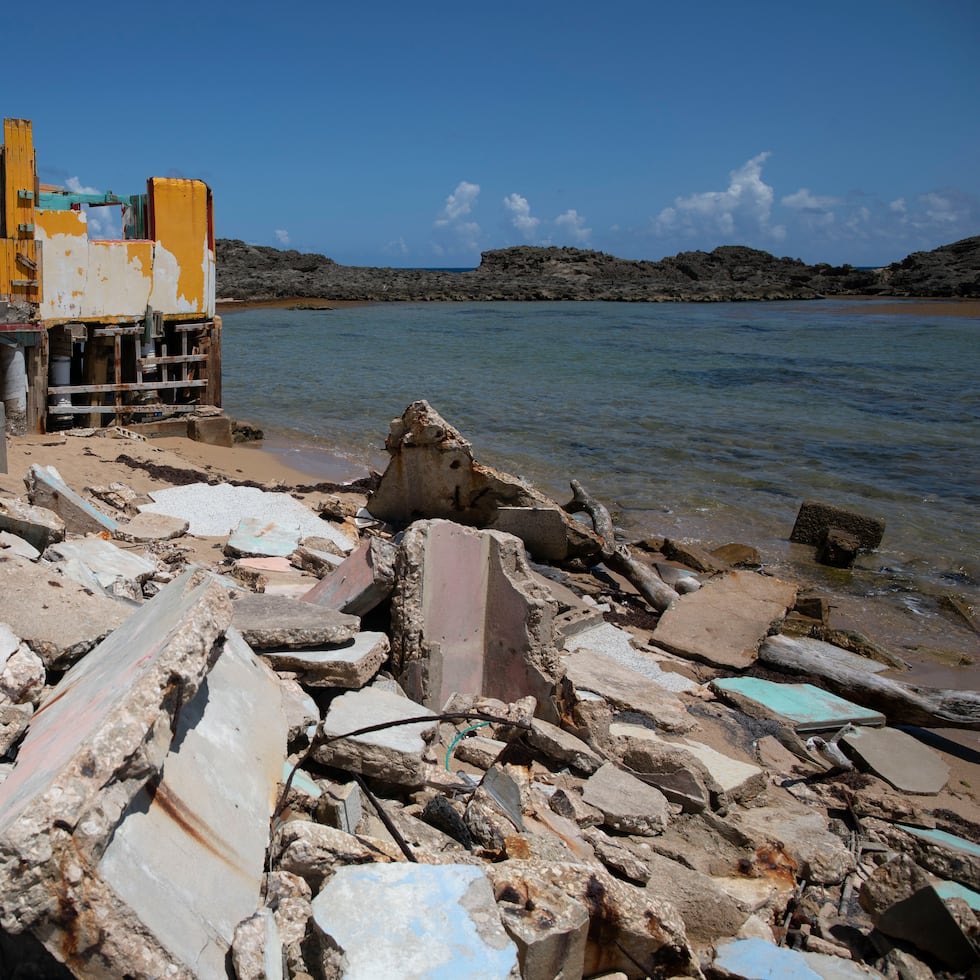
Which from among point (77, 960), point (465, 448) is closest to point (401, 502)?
point (465, 448)

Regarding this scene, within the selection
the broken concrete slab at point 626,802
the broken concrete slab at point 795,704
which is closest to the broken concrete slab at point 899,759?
the broken concrete slab at point 795,704

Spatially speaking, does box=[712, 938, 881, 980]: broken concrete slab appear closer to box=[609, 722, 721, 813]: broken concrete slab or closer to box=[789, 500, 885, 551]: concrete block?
box=[609, 722, 721, 813]: broken concrete slab

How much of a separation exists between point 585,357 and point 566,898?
27.7 meters

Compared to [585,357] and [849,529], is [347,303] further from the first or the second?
[849,529]

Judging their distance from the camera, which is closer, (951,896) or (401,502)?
(951,896)

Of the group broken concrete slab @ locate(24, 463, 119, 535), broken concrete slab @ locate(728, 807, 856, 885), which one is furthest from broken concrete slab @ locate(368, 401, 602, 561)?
broken concrete slab @ locate(728, 807, 856, 885)

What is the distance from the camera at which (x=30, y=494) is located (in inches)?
271

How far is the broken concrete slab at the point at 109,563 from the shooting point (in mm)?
4953

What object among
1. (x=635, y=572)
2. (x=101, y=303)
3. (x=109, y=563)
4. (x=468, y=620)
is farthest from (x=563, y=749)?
(x=101, y=303)

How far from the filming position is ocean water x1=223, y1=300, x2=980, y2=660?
37.9 feet

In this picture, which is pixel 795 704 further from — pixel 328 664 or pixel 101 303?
pixel 101 303

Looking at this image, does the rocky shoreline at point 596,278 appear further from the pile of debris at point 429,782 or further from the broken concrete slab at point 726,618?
the pile of debris at point 429,782

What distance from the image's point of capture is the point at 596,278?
71.1m

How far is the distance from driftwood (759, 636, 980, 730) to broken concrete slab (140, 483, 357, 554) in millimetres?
3543
